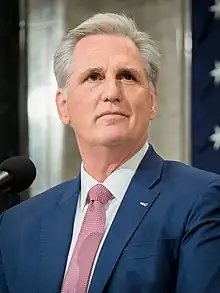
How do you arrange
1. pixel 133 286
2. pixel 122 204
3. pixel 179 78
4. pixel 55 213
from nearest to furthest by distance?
pixel 133 286
pixel 122 204
pixel 55 213
pixel 179 78

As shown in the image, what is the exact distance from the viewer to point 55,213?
1.45 m

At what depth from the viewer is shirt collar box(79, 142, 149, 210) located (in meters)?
1.38

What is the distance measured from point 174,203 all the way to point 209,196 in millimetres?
65

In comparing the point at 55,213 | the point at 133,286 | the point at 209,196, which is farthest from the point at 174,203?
the point at 55,213

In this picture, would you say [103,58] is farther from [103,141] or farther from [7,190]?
[7,190]

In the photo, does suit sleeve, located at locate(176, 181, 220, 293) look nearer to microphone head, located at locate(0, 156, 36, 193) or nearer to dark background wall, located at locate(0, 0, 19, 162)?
microphone head, located at locate(0, 156, 36, 193)

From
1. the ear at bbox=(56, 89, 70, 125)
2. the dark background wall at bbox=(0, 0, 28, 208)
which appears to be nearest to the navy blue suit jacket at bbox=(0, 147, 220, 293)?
the ear at bbox=(56, 89, 70, 125)

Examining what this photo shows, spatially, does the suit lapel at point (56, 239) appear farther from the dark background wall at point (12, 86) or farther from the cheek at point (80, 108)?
the dark background wall at point (12, 86)

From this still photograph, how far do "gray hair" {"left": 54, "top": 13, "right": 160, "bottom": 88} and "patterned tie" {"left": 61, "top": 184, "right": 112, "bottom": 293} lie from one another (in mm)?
257

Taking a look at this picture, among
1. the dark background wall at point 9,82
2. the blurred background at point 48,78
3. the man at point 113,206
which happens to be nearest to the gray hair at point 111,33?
the man at point 113,206

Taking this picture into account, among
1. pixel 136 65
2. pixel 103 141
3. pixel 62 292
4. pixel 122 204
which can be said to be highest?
pixel 136 65

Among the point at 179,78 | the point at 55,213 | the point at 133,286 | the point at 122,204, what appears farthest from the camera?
the point at 179,78

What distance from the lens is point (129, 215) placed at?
1313 millimetres

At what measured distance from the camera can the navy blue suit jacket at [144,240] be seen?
1.22 metres
